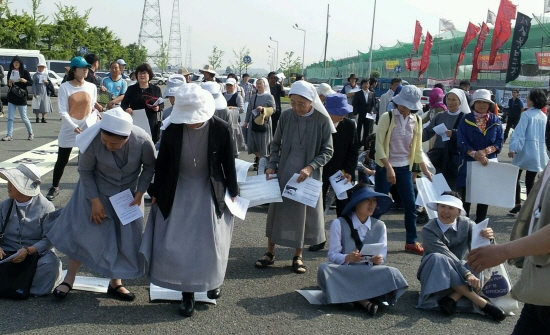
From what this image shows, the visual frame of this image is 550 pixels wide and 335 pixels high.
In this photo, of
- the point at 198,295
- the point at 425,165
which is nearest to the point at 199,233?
the point at 198,295

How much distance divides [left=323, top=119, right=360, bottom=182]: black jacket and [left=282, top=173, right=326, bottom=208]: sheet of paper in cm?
72

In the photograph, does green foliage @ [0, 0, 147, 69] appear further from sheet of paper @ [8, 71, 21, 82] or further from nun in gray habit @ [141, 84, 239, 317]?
nun in gray habit @ [141, 84, 239, 317]

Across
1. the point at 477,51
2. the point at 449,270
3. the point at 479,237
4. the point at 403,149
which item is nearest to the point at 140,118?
the point at 403,149

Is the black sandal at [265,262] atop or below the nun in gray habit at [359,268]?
below

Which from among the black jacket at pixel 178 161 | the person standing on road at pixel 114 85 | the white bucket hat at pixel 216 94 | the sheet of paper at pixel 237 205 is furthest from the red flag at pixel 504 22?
the black jacket at pixel 178 161

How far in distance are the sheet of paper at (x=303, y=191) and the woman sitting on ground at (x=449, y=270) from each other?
1.04m

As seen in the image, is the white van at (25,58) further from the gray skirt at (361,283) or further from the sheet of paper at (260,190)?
the gray skirt at (361,283)

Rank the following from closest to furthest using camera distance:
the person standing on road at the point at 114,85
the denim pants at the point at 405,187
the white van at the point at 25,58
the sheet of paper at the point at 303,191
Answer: the sheet of paper at the point at 303,191, the denim pants at the point at 405,187, the person standing on road at the point at 114,85, the white van at the point at 25,58

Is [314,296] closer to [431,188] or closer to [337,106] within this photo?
[431,188]

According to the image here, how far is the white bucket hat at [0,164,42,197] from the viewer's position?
458 cm

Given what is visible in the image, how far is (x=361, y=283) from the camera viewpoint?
15.4ft

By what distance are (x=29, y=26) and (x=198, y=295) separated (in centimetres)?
3267

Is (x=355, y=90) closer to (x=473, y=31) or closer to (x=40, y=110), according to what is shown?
(x=40, y=110)

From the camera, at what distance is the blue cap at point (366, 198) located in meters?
4.89
